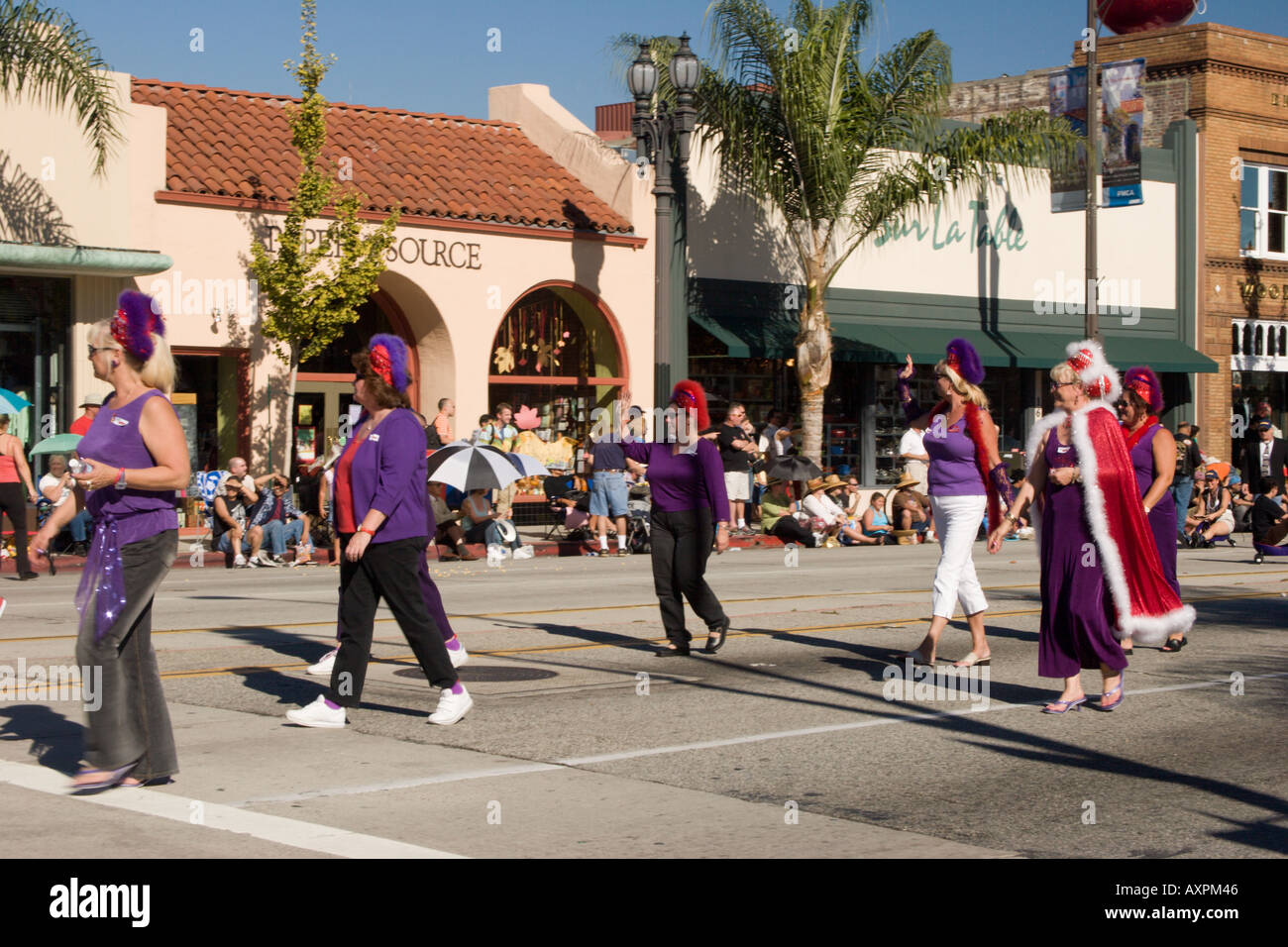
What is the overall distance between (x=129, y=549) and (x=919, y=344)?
25.2m

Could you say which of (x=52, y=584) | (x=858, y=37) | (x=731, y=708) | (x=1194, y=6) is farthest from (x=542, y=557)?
(x=1194, y=6)

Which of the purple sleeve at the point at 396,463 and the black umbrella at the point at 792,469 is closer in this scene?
the purple sleeve at the point at 396,463

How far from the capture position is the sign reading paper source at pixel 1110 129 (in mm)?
30453

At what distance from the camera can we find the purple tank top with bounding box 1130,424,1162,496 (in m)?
11.6

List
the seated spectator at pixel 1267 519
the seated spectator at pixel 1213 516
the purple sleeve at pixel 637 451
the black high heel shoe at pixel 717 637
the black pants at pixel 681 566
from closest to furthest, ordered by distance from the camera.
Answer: the black pants at pixel 681 566
the black high heel shoe at pixel 717 637
the purple sleeve at pixel 637 451
the seated spectator at pixel 1267 519
the seated spectator at pixel 1213 516

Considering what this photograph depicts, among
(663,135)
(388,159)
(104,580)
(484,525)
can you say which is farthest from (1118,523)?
(388,159)

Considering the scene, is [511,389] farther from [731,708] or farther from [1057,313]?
[731,708]

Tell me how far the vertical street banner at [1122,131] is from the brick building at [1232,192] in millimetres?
2972

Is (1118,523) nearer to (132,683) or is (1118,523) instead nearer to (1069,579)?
(1069,579)

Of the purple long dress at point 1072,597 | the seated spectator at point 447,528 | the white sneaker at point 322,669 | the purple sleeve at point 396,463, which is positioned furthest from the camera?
the seated spectator at point 447,528

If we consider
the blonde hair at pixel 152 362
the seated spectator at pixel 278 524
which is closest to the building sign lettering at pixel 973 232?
the seated spectator at pixel 278 524

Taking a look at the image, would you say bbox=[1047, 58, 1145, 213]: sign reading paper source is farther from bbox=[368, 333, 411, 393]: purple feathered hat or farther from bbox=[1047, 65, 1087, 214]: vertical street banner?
bbox=[368, 333, 411, 393]: purple feathered hat

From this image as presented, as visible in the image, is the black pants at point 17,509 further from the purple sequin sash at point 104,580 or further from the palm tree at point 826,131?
the palm tree at point 826,131

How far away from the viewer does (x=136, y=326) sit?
6742 millimetres
